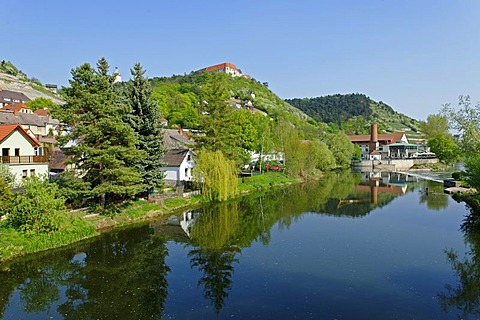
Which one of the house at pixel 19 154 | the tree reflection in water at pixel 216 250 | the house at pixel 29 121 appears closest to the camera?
the tree reflection in water at pixel 216 250

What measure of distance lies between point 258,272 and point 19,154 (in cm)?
2288

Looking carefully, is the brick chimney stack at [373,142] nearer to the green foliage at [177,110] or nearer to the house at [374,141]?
the house at [374,141]

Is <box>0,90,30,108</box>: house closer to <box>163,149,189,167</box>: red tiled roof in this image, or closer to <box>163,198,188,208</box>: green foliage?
<box>163,149,189,167</box>: red tiled roof

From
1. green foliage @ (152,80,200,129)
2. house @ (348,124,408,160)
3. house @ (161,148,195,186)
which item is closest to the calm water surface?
house @ (161,148,195,186)

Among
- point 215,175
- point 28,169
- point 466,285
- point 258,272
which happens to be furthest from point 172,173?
point 466,285

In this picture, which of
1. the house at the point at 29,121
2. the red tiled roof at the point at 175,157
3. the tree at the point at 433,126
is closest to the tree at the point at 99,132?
the red tiled roof at the point at 175,157

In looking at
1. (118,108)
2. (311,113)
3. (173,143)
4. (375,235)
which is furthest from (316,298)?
(311,113)

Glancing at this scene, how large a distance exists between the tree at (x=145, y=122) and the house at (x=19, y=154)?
7.59 metres

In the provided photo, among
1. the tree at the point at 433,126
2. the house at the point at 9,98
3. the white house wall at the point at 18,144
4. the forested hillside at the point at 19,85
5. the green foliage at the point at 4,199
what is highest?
the forested hillside at the point at 19,85

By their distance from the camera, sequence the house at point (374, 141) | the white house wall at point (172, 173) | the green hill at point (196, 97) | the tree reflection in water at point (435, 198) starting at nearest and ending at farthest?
1. the tree reflection in water at point (435, 198)
2. the white house wall at point (172, 173)
3. the green hill at point (196, 97)
4. the house at point (374, 141)

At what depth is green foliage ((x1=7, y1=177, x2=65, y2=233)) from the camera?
1847 cm

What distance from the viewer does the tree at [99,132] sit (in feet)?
74.4

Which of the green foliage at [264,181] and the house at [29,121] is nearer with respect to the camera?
the green foliage at [264,181]

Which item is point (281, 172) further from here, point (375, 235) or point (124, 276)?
point (124, 276)
